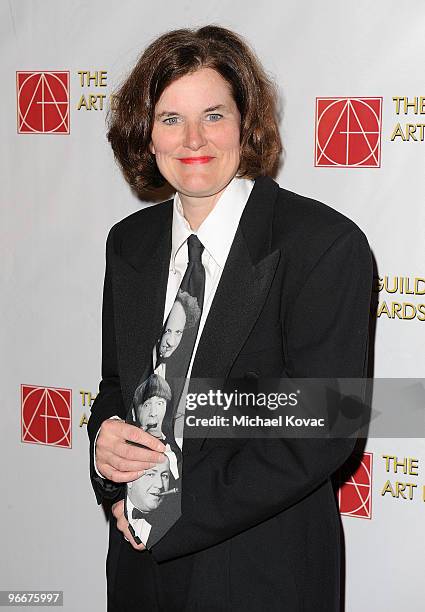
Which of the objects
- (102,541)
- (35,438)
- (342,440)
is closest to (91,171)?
(35,438)

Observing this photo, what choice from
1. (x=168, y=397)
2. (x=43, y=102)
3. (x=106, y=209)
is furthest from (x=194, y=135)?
(x=43, y=102)

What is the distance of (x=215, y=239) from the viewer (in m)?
1.28

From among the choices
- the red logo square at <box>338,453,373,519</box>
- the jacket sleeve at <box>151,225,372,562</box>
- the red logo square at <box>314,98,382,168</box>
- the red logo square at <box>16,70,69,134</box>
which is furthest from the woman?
the red logo square at <box>16,70,69,134</box>

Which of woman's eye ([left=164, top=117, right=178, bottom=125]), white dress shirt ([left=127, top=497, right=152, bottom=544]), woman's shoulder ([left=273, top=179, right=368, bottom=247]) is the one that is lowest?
white dress shirt ([left=127, top=497, right=152, bottom=544])

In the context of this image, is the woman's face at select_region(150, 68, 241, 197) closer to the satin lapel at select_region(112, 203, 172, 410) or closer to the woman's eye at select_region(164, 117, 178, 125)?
the woman's eye at select_region(164, 117, 178, 125)

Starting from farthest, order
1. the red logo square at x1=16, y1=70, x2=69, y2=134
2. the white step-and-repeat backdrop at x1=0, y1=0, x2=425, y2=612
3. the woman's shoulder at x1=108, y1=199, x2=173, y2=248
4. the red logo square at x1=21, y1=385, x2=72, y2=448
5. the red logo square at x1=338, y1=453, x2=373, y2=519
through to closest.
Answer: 1. the red logo square at x1=21, y1=385, x2=72, y2=448
2. the red logo square at x1=16, y1=70, x2=69, y2=134
3. the red logo square at x1=338, y1=453, x2=373, y2=519
4. the white step-and-repeat backdrop at x1=0, y1=0, x2=425, y2=612
5. the woman's shoulder at x1=108, y1=199, x2=173, y2=248

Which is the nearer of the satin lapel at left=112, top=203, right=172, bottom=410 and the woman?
the woman

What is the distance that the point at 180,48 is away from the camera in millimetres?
1253

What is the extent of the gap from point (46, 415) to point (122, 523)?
2.87ft

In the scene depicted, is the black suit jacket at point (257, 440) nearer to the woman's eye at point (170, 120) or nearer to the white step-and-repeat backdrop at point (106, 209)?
the woman's eye at point (170, 120)

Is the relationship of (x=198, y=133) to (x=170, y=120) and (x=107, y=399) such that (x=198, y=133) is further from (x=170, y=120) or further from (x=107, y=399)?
(x=107, y=399)

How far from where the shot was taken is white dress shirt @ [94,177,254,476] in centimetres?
126

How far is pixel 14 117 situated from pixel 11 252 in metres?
0.32

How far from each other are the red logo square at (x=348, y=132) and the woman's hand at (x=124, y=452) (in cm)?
73
